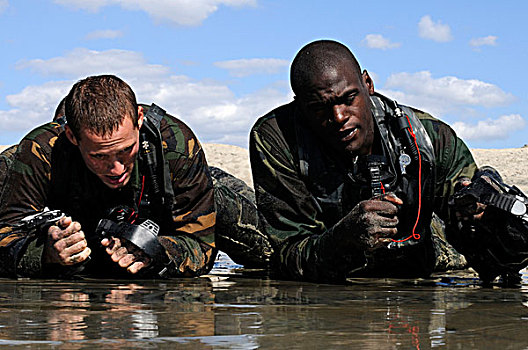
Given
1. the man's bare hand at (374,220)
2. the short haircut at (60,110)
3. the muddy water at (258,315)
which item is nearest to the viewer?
the muddy water at (258,315)

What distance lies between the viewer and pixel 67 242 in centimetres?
442

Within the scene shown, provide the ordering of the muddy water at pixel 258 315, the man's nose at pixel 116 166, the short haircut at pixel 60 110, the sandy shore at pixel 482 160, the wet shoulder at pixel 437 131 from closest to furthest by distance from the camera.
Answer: the muddy water at pixel 258 315
the man's nose at pixel 116 166
the wet shoulder at pixel 437 131
the short haircut at pixel 60 110
the sandy shore at pixel 482 160

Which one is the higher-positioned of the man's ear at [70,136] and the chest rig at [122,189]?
the man's ear at [70,136]

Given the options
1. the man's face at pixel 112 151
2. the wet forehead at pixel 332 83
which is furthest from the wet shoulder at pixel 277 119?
the man's face at pixel 112 151

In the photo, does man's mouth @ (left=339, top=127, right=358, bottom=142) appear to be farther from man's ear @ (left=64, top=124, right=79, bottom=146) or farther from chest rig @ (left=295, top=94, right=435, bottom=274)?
man's ear @ (left=64, top=124, right=79, bottom=146)

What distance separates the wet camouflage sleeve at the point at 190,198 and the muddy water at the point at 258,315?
0.40 m

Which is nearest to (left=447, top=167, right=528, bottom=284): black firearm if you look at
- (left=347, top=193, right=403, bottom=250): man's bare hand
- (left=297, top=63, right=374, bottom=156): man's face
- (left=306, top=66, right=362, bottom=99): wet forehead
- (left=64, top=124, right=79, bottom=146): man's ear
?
(left=347, top=193, right=403, bottom=250): man's bare hand

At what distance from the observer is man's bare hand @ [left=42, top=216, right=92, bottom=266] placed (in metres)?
4.41

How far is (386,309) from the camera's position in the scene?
3209mm

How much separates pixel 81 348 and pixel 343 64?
2784mm

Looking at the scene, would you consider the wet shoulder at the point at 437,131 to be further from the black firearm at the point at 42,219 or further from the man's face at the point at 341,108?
the black firearm at the point at 42,219

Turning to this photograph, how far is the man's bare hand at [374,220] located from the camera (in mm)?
3984

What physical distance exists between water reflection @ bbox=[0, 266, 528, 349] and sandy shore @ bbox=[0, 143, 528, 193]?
16.0 meters

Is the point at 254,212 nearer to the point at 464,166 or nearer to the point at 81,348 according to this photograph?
the point at 464,166
